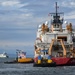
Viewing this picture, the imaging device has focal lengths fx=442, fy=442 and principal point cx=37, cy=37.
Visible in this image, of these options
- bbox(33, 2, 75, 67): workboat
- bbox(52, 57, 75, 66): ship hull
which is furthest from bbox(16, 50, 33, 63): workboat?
bbox(52, 57, 75, 66): ship hull

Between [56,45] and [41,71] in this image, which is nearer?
[41,71]

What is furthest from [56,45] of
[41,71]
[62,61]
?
[41,71]

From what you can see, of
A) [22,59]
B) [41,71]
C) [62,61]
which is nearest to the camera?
[41,71]

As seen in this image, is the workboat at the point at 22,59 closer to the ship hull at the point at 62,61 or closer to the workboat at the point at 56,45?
the workboat at the point at 56,45

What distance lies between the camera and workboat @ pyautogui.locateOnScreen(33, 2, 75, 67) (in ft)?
303

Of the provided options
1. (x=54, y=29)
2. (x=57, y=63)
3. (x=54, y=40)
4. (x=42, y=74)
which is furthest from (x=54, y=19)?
(x=42, y=74)

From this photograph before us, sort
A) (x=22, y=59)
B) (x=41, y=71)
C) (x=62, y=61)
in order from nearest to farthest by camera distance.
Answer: (x=41, y=71), (x=62, y=61), (x=22, y=59)

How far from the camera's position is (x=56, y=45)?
99.1 meters

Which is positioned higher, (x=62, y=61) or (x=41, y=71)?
(x=62, y=61)

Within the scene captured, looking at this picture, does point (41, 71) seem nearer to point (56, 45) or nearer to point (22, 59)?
point (56, 45)

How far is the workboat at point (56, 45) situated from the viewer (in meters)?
92.4

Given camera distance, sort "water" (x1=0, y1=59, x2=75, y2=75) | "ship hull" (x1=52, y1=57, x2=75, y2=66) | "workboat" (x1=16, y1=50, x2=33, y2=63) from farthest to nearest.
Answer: "workboat" (x1=16, y1=50, x2=33, y2=63)
"ship hull" (x1=52, y1=57, x2=75, y2=66)
"water" (x1=0, y1=59, x2=75, y2=75)

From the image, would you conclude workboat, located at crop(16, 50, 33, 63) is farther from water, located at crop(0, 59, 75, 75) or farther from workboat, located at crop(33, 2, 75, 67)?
water, located at crop(0, 59, 75, 75)

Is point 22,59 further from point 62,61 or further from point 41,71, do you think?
point 41,71
